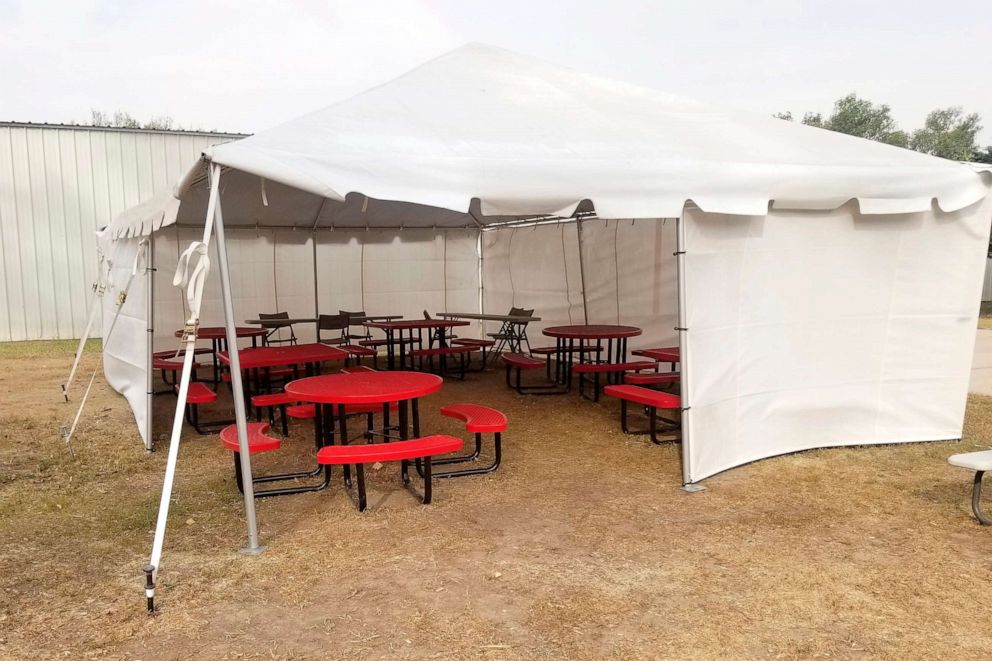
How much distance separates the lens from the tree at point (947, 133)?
40.9m

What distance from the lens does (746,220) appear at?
15.3ft

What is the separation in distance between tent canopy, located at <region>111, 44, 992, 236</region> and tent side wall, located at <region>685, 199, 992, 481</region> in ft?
0.79

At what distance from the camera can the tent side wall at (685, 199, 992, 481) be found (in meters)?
4.58

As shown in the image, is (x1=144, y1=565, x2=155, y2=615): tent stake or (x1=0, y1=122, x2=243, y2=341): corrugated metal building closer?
(x1=144, y1=565, x2=155, y2=615): tent stake

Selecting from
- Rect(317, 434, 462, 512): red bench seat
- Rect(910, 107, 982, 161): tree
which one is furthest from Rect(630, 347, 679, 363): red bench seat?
Rect(910, 107, 982, 161): tree

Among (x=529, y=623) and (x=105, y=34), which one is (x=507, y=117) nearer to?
(x=529, y=623)

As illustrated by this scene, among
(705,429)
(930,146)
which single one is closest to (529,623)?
(705,429)

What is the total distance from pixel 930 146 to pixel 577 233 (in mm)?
46153

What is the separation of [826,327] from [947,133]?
157ft

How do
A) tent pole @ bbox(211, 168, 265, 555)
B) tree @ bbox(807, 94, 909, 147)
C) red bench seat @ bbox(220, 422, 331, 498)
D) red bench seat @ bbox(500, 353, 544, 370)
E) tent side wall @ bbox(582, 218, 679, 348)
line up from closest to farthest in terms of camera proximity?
tent pole @ bbox(211, 168, 265, 555), red bench seat @ bbox(220, 422, 331, 498), red bench seat @ bbox(500, 353, 544, 370), tent side wall @ bbox(582, 218, 679, 348), tree @ bbox(807, 94, 909, 147)

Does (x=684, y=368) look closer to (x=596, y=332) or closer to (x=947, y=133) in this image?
(x=596, y=332)

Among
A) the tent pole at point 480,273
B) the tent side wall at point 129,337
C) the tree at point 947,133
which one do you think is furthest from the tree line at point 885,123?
the tent side wall at point 129,337

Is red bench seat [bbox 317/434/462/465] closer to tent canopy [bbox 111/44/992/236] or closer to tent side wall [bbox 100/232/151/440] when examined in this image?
tent canopy [bbox 111/44/992/236]

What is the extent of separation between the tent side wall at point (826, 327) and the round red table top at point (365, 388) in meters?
1.67
